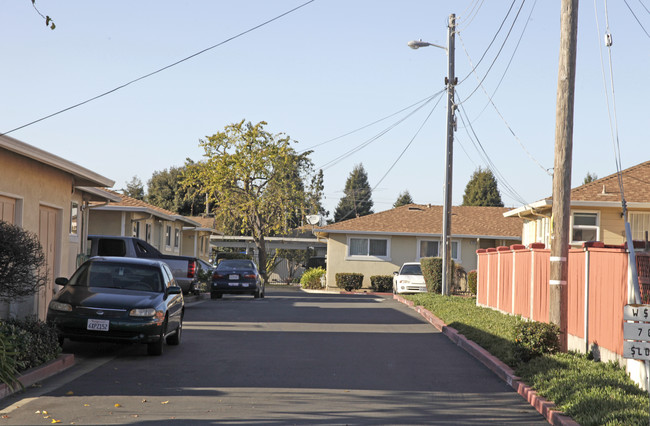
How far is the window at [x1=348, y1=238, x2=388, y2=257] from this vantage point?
151 feet

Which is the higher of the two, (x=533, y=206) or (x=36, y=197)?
(x=533, y=206)

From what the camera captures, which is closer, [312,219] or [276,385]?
[276,385]

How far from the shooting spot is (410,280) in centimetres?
3712

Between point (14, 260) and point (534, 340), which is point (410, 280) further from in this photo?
point (14, 260)

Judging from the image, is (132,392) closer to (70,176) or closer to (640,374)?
(640,374)

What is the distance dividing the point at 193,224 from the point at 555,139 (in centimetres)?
3521

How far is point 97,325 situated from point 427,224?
35.9 meters

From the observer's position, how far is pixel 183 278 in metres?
27.7

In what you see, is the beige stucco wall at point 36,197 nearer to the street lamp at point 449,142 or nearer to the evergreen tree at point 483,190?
the street lamp at point 449,142

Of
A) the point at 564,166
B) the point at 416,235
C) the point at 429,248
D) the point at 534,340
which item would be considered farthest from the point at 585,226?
the point at 534,340

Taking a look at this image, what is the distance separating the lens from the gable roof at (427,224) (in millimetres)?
45750

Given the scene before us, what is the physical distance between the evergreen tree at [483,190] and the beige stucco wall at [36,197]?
7174 centimetres

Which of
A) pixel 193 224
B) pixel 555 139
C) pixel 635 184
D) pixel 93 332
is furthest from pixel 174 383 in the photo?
pixel 193 224

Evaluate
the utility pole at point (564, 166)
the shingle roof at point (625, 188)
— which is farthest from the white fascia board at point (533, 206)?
the utility pole at point (564, 166)
